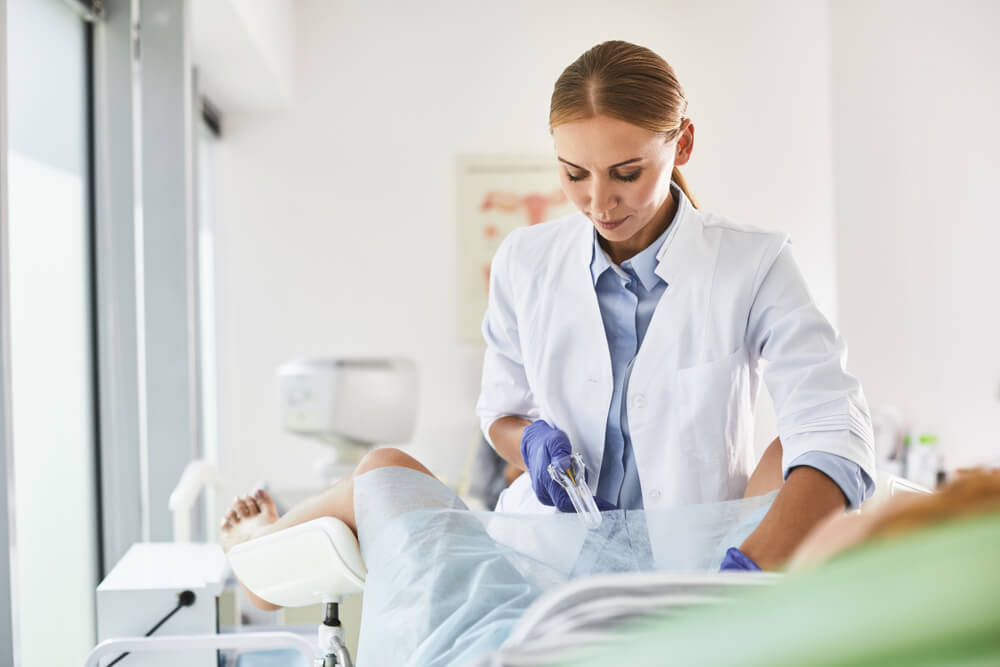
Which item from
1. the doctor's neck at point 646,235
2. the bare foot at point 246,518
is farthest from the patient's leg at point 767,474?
the bare foot at point 246,518

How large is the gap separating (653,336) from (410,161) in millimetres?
2420

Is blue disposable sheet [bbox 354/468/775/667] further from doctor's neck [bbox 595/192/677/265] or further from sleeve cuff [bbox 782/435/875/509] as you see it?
doctor's neck [bbox 595/192/677/265]

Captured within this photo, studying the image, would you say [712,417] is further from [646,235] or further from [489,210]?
[489,210]

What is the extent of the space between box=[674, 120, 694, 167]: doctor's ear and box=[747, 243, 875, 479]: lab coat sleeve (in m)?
0.20

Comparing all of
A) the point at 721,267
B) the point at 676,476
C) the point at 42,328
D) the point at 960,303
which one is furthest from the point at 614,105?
the point at 960,303

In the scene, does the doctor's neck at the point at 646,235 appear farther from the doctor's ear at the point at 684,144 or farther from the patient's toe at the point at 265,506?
the patient's toe at the point at 265,506

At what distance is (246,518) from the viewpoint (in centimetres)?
164

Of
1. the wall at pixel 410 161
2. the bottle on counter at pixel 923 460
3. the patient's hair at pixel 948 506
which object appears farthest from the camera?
the wall at pixel 410 161

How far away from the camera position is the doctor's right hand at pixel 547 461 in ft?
4.03

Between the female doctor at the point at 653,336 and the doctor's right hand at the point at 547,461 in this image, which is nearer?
the female doctor at the point at 653,336

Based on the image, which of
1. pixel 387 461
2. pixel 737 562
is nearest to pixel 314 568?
pixel 387 461

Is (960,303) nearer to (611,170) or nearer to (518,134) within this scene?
(518,134)

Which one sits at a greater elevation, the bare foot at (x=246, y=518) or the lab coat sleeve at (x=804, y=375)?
the lab coat sleeve at (x=804, y=375)

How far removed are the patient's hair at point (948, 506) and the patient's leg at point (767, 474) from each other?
0.74 m
